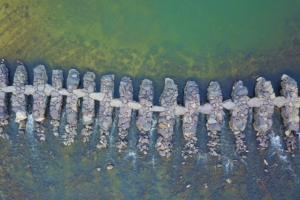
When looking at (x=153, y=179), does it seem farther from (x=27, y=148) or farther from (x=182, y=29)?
(x=182, y=29)

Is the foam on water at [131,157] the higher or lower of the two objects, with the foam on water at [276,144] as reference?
lower

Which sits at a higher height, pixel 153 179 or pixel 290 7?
pixel 290 7

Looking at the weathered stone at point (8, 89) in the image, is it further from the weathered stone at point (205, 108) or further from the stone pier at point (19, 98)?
the weathered stone at point (205, 108)

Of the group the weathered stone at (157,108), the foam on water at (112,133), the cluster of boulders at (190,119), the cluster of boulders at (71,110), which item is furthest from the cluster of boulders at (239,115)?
the cluster of boulders at (71,110)

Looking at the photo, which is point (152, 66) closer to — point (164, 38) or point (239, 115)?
point (164, 38)

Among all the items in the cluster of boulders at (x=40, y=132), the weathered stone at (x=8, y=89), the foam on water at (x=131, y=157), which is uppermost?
the weathered stone at (x=8, y=89)

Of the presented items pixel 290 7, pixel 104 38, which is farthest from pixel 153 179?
pixel 290 7

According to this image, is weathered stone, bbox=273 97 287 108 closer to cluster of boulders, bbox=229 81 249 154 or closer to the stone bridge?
the stone bridge
